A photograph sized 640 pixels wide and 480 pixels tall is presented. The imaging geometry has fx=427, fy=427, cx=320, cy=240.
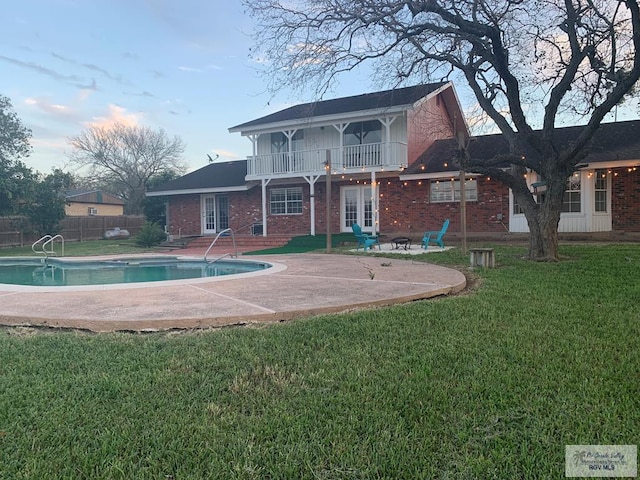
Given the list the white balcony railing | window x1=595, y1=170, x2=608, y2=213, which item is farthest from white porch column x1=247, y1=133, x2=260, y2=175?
window x1=595, y1=170, x2=608, y2=213

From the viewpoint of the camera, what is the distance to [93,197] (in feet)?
132

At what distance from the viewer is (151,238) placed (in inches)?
741

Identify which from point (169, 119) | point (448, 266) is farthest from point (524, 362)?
point (169, 119)

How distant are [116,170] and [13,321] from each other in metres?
42.0

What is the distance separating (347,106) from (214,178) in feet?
26.7

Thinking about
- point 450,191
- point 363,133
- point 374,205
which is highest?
point 363,133

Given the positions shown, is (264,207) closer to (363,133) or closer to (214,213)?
(214,213)

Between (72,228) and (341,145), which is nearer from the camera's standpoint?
(341,145)

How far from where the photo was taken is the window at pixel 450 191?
16812 millimetres

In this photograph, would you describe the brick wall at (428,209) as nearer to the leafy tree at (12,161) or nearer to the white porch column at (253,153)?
the white porch column at (253,153)

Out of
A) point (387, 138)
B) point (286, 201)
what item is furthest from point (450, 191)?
point (286, 201)

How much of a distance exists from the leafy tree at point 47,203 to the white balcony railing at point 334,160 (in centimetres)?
883

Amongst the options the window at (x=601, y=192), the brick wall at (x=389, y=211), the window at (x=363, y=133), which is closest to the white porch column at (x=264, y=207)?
the brick wall at (x=389, y=211)

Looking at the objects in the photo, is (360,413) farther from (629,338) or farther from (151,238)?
(151,238)
